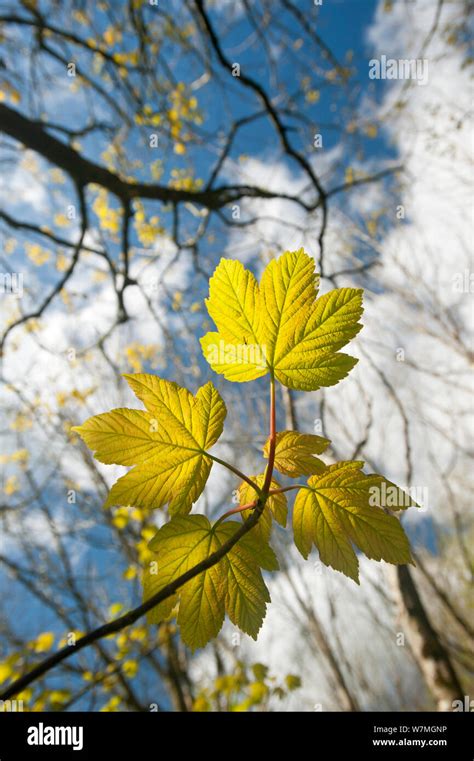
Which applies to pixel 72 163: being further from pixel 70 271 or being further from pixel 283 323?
pixel 283 323

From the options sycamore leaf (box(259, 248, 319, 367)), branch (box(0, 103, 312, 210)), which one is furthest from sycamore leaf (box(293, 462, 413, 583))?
branch (box(0, 103, 312, 210))

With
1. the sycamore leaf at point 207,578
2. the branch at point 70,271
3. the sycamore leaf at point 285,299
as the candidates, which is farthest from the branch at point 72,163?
the sycamore leaf at point 207,578

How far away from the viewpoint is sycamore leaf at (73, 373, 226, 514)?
46cm

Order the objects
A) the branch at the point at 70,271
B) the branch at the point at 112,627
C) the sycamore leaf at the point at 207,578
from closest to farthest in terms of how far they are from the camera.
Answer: the branch at the point at 112,627, the sycamore leaf at the point at 207,578, the branch at the point at 70,271

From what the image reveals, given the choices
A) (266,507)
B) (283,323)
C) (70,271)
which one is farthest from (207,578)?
(70,271)

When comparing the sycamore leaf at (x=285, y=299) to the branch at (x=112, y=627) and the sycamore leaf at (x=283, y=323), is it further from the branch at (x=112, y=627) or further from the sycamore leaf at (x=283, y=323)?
the branch at (x=112, y=627)

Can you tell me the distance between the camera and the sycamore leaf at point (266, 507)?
47 centimetres

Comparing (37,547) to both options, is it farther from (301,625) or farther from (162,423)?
(162,423)

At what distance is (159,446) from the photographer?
0.46 m

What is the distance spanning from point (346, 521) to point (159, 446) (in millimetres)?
206

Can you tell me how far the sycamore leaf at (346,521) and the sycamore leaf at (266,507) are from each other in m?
0.03

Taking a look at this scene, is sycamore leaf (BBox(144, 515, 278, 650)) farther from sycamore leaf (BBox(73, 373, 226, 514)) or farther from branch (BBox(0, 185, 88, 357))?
branch (BBox(0, 185, 88, 357))
